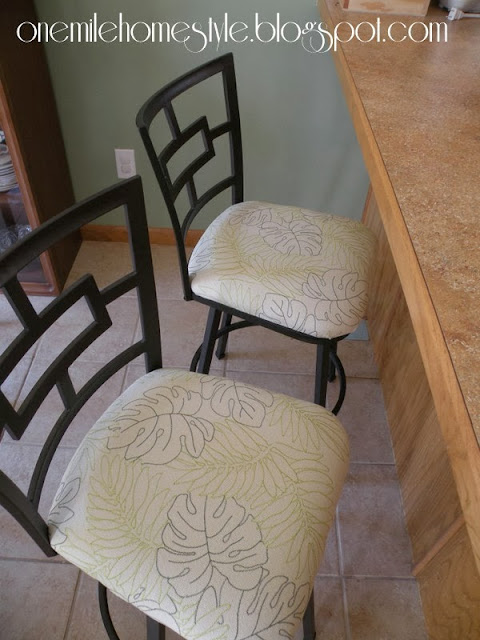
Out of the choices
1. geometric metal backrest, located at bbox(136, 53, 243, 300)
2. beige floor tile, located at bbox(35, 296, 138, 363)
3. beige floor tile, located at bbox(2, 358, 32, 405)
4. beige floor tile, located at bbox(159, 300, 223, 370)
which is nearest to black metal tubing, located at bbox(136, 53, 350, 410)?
geometric metal backrest, located at bbox(136, 53, 243, 300)

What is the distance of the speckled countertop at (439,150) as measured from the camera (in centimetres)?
69

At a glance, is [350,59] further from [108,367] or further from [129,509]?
[129,509]

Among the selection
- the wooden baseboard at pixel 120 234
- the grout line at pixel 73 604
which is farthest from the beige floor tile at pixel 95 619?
the wooden baseboard at pixel 120 234

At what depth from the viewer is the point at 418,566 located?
49.2 inches

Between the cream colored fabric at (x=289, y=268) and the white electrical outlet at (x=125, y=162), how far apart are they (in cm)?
74

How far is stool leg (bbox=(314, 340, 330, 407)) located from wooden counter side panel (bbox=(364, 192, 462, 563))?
246mm

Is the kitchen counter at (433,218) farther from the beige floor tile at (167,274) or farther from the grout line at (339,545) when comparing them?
the beige floor tile at (167,274)

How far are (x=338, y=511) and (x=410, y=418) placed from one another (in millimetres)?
302

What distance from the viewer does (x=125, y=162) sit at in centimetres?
186

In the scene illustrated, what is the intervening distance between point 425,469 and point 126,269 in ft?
4.13

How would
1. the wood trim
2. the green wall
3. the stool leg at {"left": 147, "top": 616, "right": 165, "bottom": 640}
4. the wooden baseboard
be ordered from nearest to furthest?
the wood trim < the stool leg at {"left": 147, "top": 616, "right": 165, "bottom": 640} < the green wall < the wooden baseboard

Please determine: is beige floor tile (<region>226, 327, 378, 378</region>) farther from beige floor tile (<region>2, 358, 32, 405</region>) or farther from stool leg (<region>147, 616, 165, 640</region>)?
stool leg (<region>147, 616, 165, 640</region>)

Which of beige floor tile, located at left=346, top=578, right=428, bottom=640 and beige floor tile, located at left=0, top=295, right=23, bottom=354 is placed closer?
beige floor tile, located at left=346, top=578, right=428, bottom=640

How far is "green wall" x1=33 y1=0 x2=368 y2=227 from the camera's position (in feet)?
5.02
